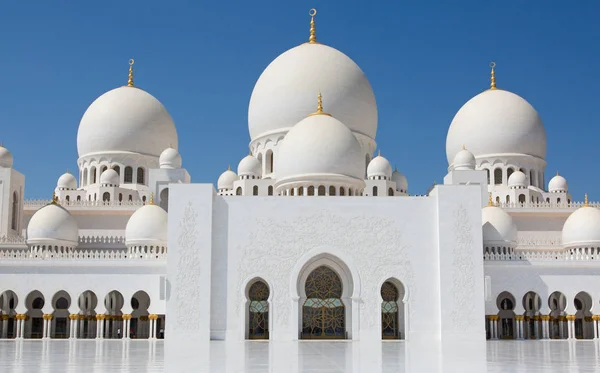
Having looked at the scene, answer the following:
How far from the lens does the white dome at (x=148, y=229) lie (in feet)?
66.4

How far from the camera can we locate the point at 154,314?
18.8m

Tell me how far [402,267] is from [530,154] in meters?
10.8

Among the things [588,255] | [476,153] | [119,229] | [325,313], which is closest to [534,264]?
[588,255]

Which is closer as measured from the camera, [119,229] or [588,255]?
[588,255]

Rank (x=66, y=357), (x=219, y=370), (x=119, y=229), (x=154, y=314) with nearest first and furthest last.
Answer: (x=219, y=370) → (x=66, y=357) → (x=154, y=314) → (x=119, y=229)

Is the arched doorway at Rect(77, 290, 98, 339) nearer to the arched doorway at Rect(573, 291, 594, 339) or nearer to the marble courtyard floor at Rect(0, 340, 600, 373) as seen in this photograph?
the marble courtyard floor at Rect(0, 340, 600, 373)

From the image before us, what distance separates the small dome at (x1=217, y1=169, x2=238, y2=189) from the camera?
979 inches

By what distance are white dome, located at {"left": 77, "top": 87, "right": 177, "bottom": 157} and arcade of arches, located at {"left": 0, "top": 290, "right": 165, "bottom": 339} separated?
628cm

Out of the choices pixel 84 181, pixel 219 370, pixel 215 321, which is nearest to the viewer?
pixel 219 370

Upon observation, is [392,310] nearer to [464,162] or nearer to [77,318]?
[464,162]

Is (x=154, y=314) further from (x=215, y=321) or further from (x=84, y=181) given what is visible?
(x=84, y=181)

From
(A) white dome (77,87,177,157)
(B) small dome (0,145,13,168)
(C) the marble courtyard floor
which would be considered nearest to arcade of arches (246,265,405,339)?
(C) the marble courtyard floor

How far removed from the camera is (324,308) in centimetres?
1800

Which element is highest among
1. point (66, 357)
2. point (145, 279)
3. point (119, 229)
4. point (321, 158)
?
point (321, 158)
